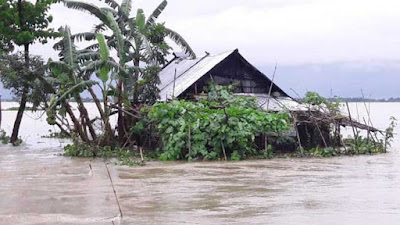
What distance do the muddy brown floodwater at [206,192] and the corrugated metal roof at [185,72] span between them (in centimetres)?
506

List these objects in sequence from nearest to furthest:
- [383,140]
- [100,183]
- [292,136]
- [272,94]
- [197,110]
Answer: [100,183], [197,110], [292,136], [383,140], [272,94]

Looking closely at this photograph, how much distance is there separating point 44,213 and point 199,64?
15.0m

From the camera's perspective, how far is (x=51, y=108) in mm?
17484

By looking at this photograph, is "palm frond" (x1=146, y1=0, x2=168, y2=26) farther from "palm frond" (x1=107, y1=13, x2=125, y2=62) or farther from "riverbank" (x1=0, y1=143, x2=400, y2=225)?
"riverbank" (x1=0, y1=143, x2=400, y2=225)

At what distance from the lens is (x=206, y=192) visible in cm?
1032

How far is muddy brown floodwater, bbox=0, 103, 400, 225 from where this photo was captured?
805 centimetres

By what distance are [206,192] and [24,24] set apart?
529 inches

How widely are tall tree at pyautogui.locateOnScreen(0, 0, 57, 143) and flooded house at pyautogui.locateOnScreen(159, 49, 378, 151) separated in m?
4.91

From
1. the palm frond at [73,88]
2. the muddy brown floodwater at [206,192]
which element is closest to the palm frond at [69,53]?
the palm frond at [73,88]

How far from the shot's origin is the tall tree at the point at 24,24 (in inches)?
804

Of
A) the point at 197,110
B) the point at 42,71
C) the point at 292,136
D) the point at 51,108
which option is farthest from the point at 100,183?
the point at 42,71

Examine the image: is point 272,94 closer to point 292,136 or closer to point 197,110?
point 292,136

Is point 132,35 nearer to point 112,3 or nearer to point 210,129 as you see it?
point 112,3

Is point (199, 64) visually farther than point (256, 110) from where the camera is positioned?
Yes
